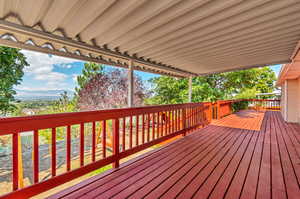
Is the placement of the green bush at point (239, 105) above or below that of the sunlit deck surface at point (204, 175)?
above

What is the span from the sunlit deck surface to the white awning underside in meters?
2.22

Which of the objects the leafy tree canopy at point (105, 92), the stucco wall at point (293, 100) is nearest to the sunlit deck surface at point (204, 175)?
the stucco wall at point (293, 100)

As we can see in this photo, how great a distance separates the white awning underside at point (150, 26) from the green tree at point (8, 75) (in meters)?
4.48

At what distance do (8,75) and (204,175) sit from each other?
769 centimetres

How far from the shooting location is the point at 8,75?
221 inches

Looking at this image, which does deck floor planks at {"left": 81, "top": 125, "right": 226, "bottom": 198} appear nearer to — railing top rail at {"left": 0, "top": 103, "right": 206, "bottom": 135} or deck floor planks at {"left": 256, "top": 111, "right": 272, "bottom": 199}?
railing top rail at {"left": 0, "top": 103, "right": 206, "bottom": 135}

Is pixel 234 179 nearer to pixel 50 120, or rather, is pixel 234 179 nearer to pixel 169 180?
pixel 169 180

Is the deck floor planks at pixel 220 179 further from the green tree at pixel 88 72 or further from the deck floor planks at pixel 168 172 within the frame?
the green tree at pixel 88 72

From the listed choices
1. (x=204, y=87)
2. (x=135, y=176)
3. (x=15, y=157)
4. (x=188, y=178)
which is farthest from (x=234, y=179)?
(x=204, y=87)

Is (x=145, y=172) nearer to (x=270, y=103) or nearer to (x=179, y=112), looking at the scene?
(x=179, y=112)

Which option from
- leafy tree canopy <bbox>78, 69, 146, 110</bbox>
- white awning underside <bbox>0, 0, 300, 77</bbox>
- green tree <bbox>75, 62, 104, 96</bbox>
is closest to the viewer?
white awning underside <bbox>0, 0, 300, 77</bbox>

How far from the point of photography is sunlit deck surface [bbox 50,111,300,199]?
5.14ft

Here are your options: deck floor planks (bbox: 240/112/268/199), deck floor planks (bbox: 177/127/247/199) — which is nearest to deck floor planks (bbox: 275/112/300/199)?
deck floor planks (bbox: 240/112/268/199)

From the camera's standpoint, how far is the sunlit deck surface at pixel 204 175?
1.57 meters
